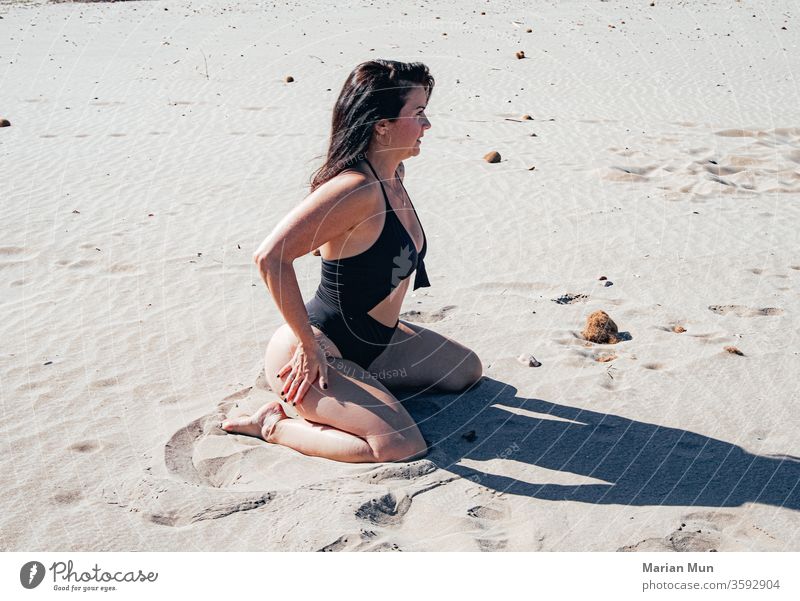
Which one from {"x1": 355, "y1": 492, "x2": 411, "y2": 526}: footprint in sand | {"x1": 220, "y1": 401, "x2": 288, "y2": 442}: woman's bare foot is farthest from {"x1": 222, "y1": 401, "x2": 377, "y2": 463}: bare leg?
{"x1": 355, "y1": 492, "x2": 411, "y2": 526}: footprint in sand

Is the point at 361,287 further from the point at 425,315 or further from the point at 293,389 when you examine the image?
the point at 425,315

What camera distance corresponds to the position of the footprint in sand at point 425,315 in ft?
17.7

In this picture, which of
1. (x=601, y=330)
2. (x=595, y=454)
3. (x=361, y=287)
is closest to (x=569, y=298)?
(x=601, y=330)

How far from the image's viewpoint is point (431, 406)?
4.35 m

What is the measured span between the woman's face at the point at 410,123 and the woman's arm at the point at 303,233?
0.27m

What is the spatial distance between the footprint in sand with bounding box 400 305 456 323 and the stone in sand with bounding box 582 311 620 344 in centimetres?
88

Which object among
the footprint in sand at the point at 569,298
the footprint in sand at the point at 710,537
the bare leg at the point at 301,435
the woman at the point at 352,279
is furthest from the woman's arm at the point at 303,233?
the footprint in sand at the point at 569,298

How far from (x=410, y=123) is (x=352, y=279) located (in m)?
0.73

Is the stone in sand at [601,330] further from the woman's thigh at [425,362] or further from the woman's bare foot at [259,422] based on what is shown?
the woman's bare foot at [259,422]

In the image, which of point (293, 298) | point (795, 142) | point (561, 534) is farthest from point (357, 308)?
point (795, 142)

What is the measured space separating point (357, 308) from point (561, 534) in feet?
4.47

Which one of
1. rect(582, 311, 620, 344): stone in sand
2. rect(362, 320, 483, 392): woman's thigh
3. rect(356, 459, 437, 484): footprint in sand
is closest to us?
rect(356, 459, 437, 484): footprint in sand

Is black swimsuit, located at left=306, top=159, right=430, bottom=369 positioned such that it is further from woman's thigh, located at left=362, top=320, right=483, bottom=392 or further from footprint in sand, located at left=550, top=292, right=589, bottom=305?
footprint in sand, located at left=550, top=292, right=589, bottom=305

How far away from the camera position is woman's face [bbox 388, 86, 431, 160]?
391 centimetres
